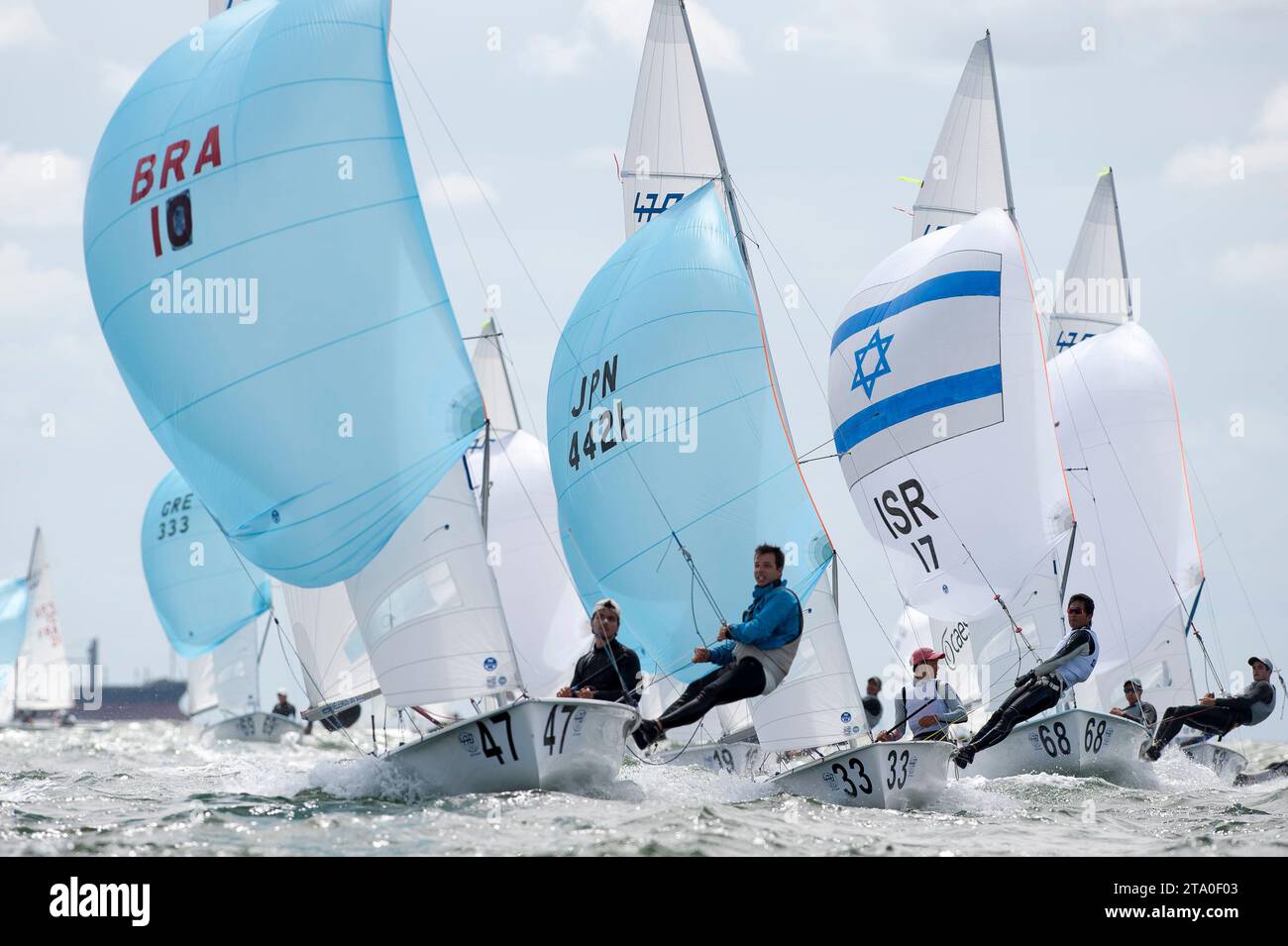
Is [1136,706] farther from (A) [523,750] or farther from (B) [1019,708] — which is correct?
(A) [523,750]

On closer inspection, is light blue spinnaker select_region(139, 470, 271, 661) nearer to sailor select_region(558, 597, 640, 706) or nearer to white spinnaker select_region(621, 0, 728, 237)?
white spinnaker select_region(621, 0, 728, 237)

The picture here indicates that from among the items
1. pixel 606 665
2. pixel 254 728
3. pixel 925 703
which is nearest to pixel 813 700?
pixel 925 703

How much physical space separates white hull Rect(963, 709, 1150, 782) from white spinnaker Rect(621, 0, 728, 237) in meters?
5.89

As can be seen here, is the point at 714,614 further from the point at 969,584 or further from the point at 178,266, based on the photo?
the point at 178,266

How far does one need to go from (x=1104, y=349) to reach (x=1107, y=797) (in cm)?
702

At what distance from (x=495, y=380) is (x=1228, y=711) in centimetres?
1003

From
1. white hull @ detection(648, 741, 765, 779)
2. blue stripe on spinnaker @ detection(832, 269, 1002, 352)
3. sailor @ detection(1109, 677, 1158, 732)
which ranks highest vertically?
blue stripe on spinnaker @ detection(832, 269, 1002, 352)

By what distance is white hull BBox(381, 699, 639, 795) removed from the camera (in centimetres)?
842

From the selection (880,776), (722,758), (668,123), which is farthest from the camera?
(668,123)

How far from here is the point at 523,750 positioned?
8422 millimetres

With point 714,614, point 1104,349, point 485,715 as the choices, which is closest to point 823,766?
point 714,614

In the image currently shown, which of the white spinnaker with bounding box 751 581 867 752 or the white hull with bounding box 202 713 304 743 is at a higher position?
the white spinnaker with bounding box 751 581 867 752

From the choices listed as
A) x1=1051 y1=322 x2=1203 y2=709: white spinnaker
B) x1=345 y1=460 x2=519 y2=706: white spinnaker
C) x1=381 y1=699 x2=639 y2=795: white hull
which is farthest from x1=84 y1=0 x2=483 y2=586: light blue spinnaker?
x1=1051 y1=322 x2=1203 y2=709: white spinnaker
